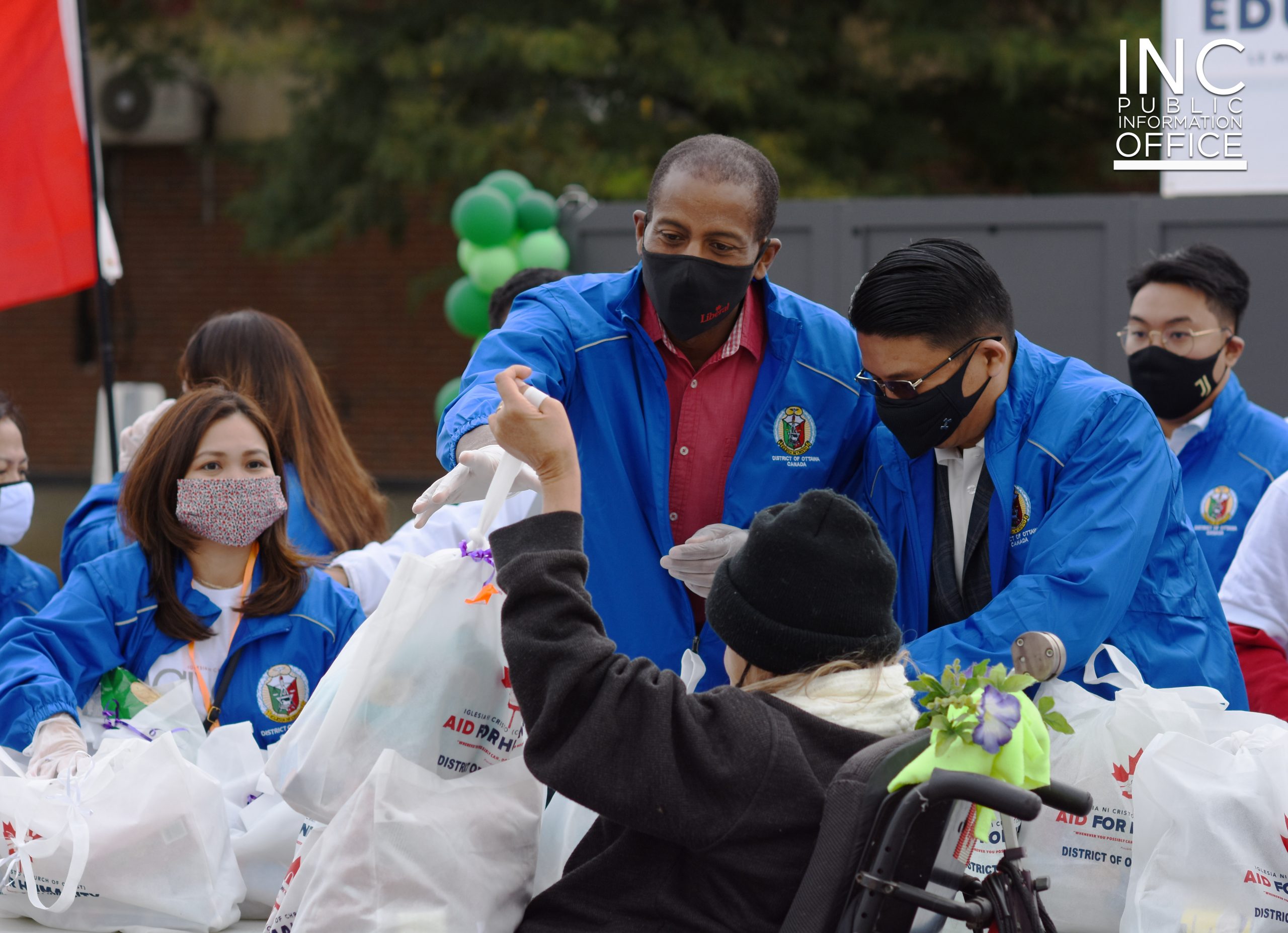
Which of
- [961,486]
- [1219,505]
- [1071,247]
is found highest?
[1071,247]

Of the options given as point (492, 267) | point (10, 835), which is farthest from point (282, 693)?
point (492, 267)

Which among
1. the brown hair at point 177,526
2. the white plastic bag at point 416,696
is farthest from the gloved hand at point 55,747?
the white plastic bag at point 416,696

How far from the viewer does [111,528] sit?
3814 mm

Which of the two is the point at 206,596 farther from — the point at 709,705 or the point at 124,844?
the point at 709,705

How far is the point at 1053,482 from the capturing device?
271 centimetres

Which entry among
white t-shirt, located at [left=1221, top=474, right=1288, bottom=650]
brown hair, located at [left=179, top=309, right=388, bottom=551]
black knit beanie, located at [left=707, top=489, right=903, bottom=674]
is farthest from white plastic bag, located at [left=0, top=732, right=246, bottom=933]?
white t-shirt, located at [left=1221, top=474, right=1288, bottom=650]

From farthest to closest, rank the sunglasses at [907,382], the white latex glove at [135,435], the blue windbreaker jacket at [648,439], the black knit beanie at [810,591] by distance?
the white latex glove at [135,435] → the blue windbreaker jacket at [648,439] → the sunglasses at [907,382] → the black knit beanie at [810,591]

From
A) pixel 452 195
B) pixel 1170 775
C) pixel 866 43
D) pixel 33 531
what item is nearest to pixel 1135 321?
pixel 1170 775

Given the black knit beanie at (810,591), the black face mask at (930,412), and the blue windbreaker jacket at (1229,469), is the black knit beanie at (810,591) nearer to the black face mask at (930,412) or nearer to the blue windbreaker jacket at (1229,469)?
the black face mask at (930,412)

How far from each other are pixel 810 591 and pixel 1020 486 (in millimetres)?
904

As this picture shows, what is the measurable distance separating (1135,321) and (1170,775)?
2.27m

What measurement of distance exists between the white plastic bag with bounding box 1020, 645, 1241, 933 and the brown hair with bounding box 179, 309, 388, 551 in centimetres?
221

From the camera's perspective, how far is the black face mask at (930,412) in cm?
269

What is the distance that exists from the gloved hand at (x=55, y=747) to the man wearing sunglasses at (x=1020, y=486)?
178 cm
